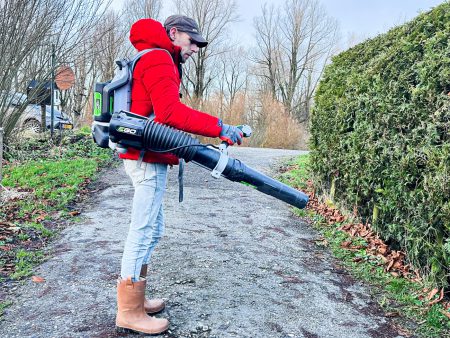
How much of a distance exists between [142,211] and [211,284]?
137cm

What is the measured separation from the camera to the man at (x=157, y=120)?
286 centimetres

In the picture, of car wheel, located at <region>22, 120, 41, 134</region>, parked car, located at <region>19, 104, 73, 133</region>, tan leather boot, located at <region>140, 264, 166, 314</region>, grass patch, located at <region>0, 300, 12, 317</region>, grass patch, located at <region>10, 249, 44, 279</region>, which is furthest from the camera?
car wheel, located at <region>22, 120, 41, 134</region>

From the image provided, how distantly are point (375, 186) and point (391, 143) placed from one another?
0.63m

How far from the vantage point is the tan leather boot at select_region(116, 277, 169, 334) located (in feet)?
10.1

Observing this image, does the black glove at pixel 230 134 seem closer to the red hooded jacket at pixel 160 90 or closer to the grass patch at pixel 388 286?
the red hooded jacket at pixel 160 90

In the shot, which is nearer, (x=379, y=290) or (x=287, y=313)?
(x=287, y=313)

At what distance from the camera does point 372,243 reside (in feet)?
17.4

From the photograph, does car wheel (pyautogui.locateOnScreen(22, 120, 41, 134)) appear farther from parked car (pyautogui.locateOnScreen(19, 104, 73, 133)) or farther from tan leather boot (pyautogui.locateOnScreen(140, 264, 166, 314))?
tan leather boot (pyautogui.locateOnScreen(140, 264, 166, 314))

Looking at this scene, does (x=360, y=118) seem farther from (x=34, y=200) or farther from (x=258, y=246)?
(x=34, y=200)

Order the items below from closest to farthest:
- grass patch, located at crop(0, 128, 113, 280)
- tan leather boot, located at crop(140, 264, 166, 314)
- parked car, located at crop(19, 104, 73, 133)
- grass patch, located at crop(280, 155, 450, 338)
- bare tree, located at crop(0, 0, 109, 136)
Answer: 1. tan leather boot, located at crop(140, 264, 166, 314)
2. grass patch, located at crop(280, 155, 450, 338)
3. grass patch, located at crop(0, 128, 113, 280)
4. bare tree, located at crop(0, 0, 109, 136)
5. parked car, located at crop(19, 104, 73, 133)

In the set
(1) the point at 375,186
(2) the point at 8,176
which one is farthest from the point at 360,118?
(2) the point at 8,176

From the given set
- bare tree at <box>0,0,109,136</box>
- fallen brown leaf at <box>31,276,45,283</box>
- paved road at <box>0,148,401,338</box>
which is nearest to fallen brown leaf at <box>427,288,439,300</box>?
paved road at <box>0,148,401,338</box>

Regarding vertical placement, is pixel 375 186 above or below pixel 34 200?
above

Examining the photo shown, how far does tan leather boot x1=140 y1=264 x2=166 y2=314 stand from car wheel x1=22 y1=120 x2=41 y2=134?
9205mm
